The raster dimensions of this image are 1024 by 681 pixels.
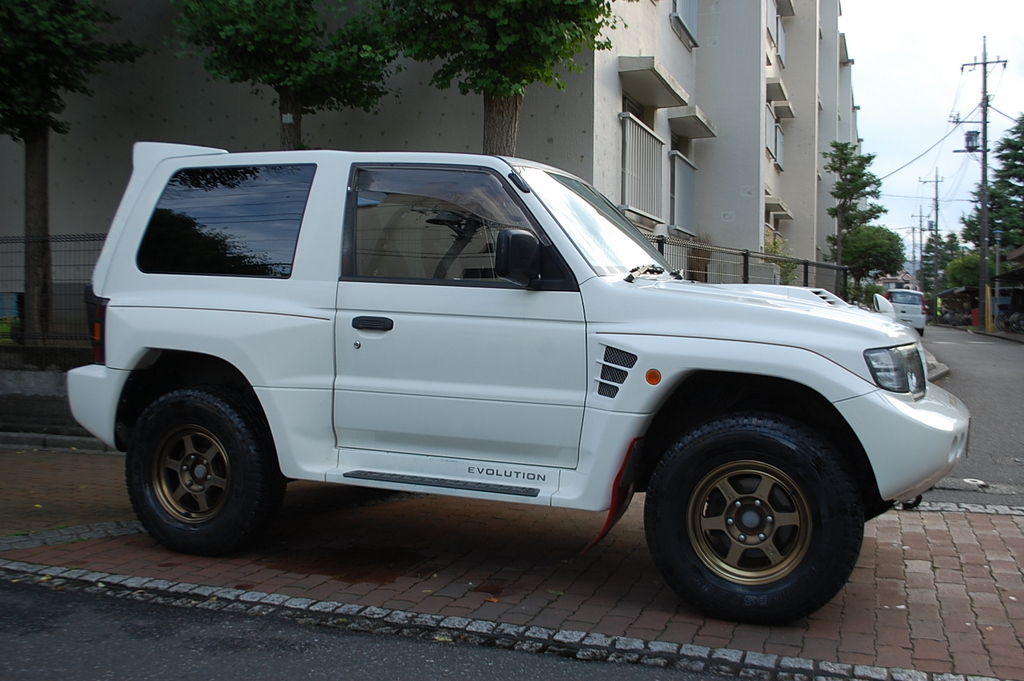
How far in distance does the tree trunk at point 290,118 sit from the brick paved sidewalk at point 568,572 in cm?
502

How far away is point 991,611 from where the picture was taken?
13.9ft

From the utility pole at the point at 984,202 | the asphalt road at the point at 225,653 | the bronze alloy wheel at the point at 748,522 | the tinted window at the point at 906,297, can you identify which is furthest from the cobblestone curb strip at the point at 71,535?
the utility pole at the point at 984,202

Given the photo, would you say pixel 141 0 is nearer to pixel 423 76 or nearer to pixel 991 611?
pixel 423 76

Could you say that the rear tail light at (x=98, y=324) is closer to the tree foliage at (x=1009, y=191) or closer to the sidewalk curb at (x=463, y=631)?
the sidewalk curb at (x=463, y=631)

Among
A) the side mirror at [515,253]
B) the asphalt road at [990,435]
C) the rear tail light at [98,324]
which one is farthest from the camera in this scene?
the asphalt road at [990,435]

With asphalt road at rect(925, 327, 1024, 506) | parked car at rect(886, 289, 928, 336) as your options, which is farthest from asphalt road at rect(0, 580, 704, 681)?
parked car at rect(886, 289, 928, 336)

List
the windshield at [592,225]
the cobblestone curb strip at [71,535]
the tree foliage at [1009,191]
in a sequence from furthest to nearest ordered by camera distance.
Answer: the tree foliage at [1009,191] → the cobblestone curb strip at [71,535] → the windshield at [592,225]

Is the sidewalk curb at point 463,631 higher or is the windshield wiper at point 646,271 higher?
the windshield wiper at point 646,271

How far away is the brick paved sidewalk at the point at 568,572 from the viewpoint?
3.91 meters

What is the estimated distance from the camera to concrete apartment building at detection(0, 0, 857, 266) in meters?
11.1

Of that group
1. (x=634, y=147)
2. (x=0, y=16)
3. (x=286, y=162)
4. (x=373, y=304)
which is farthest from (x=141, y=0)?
(x=373, y=304)

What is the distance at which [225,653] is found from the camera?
3.72 m

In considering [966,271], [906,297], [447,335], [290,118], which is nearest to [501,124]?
[290,118]

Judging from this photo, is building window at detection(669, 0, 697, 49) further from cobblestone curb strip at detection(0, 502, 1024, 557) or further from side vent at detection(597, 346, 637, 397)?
side vent at detection(597, 346, 637, 397)
